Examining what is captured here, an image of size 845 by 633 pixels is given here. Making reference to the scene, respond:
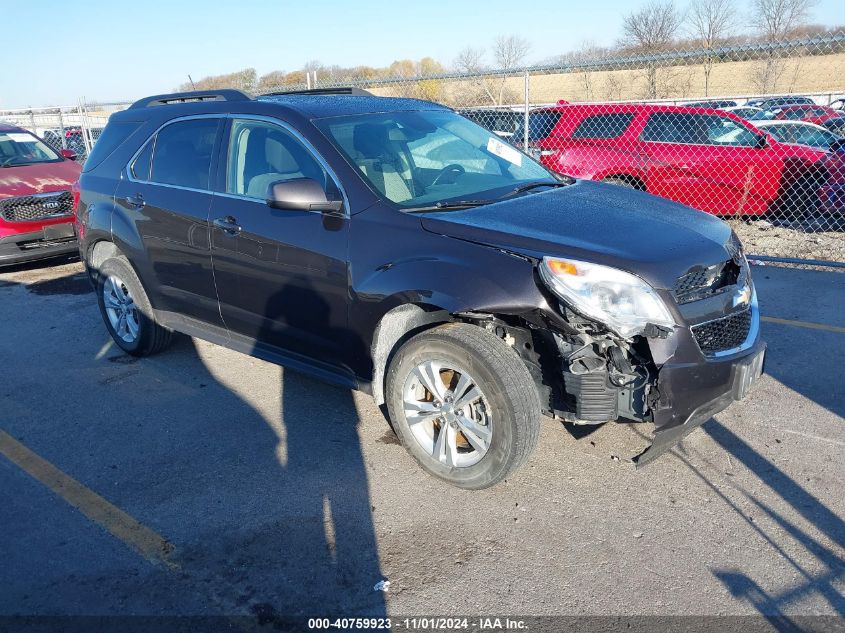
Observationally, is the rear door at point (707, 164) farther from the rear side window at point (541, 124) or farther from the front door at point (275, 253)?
the front door at point (275, 253)

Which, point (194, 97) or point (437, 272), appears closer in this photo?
point (437, 272)

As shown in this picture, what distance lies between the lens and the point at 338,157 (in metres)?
4.03

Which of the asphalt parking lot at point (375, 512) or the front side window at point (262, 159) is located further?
the front side window at point (262, 159)

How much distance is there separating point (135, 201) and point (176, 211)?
567 mm

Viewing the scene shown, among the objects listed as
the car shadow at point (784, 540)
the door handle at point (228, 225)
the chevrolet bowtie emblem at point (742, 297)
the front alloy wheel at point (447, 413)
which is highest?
the door handle at point (228, 225)

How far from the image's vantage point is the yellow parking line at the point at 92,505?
10.8 feet

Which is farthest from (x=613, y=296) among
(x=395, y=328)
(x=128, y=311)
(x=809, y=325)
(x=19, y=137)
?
(x=19, y=137)

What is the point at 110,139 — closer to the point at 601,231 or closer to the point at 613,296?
the point at 601,231

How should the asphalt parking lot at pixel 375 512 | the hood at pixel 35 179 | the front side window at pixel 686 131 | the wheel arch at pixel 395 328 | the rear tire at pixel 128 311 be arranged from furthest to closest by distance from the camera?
1. the front side window at pixel 686 131
2. the hood at pixel 35 179
3. the rear tire at pixel 128 311
4. the wheel arch at pixel 395 328
5. the asphalt parking lot at pixel 375 512

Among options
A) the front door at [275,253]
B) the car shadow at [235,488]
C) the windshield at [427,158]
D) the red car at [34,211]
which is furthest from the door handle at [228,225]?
the red car at [34,211]

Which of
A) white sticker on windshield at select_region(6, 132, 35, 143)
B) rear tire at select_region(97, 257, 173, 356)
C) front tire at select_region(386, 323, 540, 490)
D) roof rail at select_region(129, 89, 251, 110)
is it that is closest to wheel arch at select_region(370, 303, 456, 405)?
front tire at select_region(386, 323, 540, 490)

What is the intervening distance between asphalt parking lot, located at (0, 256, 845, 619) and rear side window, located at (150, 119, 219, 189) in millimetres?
1460

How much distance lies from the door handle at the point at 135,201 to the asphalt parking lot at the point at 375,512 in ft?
4.30

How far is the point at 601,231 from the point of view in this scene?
11.5 ft
